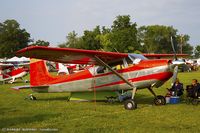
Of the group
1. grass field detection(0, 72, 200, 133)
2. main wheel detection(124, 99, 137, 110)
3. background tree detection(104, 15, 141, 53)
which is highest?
background tree detection(104, 15, 141, 53)

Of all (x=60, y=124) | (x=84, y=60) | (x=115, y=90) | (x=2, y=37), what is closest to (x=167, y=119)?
(x=60, y=124)

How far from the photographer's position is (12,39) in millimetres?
113625

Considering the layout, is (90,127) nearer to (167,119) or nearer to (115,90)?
(167,119)

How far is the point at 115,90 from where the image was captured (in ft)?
41.4

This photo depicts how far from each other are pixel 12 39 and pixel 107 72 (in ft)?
349

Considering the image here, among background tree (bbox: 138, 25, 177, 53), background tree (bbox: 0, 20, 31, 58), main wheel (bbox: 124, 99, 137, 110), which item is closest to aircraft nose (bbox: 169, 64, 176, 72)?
main wheel (bbox: 124, 99, 137, 110)

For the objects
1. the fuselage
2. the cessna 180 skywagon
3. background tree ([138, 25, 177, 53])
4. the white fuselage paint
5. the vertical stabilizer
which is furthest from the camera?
background tree ([138, 25, 177, 53])

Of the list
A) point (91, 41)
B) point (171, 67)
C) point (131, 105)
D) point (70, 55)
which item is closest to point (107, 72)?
point (70, 55)

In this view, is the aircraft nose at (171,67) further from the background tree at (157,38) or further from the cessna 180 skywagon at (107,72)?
the background tree at (157,38)

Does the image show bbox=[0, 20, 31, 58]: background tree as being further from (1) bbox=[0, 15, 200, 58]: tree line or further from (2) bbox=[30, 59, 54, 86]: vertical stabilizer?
(2) bbox=[30, 59, 54, 86]: vertical stabilizer

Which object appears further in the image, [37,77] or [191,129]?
[37,77]

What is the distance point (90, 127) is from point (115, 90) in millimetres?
4783

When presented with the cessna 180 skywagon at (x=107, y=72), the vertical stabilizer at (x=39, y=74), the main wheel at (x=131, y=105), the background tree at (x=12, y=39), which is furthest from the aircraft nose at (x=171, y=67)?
the background tree at (x=12, y=39)

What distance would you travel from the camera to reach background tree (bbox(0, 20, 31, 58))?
10938 cm
